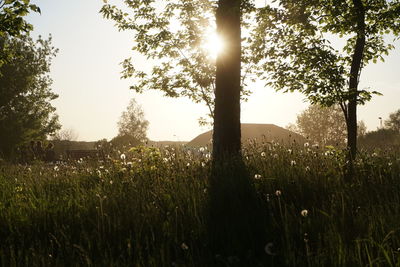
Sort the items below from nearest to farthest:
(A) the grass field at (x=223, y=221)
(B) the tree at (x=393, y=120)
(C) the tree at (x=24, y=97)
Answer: (A) the grass field at (x=223, y=221)
(C) the tree at (x=24, y=97)
(B) the tree at (x=393, y=120)

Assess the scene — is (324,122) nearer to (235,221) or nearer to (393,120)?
(393,120)

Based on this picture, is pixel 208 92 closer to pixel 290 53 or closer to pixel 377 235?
pixel 290 53

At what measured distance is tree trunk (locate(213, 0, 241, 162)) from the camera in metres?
9.31

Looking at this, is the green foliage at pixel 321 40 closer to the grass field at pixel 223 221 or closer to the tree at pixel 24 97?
the grass field at pixel 223 221

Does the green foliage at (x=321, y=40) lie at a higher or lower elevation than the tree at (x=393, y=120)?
lower

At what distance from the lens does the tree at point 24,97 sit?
111 feet

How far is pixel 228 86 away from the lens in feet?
31.2

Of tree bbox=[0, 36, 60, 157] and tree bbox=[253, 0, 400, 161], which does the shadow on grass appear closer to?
tree bbox=[253, 0, 400, 161]

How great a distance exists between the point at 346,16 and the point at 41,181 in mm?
8130

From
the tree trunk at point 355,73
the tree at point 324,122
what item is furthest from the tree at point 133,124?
the tree trunk at point 355,73

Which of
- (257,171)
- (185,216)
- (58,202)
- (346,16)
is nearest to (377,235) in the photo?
(185,216)

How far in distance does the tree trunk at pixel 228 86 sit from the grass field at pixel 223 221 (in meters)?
2.36

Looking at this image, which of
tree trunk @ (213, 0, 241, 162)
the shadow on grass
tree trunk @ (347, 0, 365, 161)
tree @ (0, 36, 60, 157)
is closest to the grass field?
the shadow on grass

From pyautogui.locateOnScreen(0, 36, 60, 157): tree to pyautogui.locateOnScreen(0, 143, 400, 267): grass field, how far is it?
30.1 m
